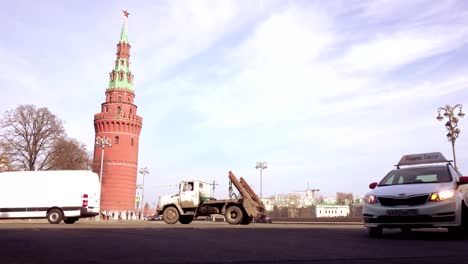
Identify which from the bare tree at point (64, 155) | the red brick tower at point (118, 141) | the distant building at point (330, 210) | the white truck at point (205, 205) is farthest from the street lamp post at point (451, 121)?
the distant building at point (330, 210)

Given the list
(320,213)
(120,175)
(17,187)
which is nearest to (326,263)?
(17,187)

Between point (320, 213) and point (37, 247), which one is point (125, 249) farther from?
point (320, 213)

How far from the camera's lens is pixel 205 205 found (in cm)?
2297

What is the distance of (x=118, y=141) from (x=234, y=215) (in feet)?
189

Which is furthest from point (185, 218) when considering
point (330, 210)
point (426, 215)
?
point (330, 210)

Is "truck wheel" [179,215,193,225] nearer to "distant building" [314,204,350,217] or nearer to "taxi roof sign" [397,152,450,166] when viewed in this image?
"taxi roof sign" [397,152,450,166]

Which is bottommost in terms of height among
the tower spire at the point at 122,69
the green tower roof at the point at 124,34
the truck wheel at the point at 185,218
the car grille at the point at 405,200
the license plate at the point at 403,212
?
the truck wheel at the point at 185,218

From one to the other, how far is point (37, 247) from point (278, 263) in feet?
12.0

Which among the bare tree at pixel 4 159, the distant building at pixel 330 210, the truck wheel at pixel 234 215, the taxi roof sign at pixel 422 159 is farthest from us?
the distant building at pixel 330 210

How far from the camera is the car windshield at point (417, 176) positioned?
31.6 ft

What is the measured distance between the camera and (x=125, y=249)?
654 cm

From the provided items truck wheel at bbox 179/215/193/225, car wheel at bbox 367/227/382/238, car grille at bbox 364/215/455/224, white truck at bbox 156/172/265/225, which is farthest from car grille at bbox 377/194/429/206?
truck wheel at bbox 179/215/193/225

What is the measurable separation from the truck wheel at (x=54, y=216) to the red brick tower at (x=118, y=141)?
52494 millimetres

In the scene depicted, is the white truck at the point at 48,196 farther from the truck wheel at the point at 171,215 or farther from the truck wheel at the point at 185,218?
the truck wheel at the point at 185,218
